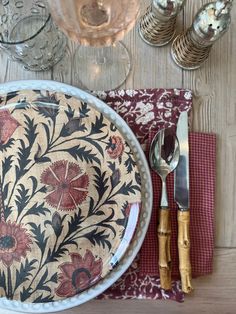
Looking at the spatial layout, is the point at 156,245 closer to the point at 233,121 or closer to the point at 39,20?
the point at 233,121

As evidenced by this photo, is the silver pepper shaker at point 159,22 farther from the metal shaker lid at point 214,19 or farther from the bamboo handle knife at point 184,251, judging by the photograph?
the bamboo handle knife at point 184,251

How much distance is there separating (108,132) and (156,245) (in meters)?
0.16

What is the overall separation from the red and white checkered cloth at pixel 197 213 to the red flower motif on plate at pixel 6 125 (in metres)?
0.18

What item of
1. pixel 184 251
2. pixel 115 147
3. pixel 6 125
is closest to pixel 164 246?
pixel 184 251

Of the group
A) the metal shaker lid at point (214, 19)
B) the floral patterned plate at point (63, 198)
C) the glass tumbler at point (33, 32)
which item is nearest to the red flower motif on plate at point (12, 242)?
the floral patterned plate at point (63, 198)

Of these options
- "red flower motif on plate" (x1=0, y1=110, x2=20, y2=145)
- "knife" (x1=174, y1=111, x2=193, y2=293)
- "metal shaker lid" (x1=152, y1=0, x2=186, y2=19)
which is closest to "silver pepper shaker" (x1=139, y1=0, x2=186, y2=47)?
"metal shaker lid" (x1=152, y1=0, x2=186, y2=19)

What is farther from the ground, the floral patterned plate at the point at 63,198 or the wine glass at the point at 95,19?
the wine glass at the point at 95,19


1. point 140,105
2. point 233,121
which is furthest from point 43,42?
point 233,121

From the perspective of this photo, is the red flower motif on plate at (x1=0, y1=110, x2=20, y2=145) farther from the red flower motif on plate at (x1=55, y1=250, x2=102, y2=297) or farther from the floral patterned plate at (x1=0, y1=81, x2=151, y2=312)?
the red flower motif on plate at (x1=55, y1=250, x2=102, y2=297)

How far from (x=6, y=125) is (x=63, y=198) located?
0.11 m

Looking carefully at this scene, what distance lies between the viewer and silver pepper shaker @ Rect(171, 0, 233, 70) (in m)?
0.64

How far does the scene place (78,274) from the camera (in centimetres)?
66

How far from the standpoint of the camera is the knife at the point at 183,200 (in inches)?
26.9

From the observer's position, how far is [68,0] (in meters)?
0.63
